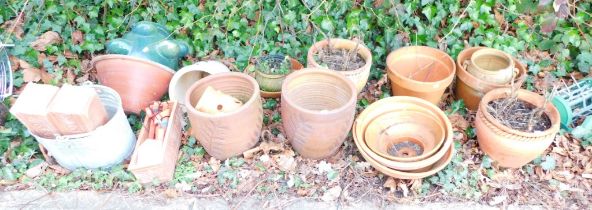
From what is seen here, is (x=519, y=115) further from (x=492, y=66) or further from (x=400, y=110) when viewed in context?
(x=400, y=110)

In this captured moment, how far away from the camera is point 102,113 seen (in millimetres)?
2650

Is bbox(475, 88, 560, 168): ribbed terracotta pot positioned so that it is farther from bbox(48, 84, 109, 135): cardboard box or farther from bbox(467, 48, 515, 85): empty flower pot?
bbox(48, 84, 109, 135): cardboard box

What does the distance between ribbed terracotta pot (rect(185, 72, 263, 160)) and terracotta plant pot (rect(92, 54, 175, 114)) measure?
425 millimetres

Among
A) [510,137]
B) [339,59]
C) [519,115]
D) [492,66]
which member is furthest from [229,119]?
[492,66]

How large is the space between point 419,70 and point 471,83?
14.2 inches

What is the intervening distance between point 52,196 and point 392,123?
6.61 ft

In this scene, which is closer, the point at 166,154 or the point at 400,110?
the point at 166,154

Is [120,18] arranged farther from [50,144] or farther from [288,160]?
[288,160]

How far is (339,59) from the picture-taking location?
306 centimetres

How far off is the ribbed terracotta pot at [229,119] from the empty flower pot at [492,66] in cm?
140

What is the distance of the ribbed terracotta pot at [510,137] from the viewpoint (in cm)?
259

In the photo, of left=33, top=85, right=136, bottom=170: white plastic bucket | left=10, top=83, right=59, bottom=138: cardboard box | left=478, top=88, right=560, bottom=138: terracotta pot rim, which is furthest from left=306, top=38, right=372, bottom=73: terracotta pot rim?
left=10, top=83, right=59, bottom=138: cardboard box

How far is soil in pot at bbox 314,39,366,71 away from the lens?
9.86 feet

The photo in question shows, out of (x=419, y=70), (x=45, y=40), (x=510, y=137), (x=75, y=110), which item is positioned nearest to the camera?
(x=75, y=110)
